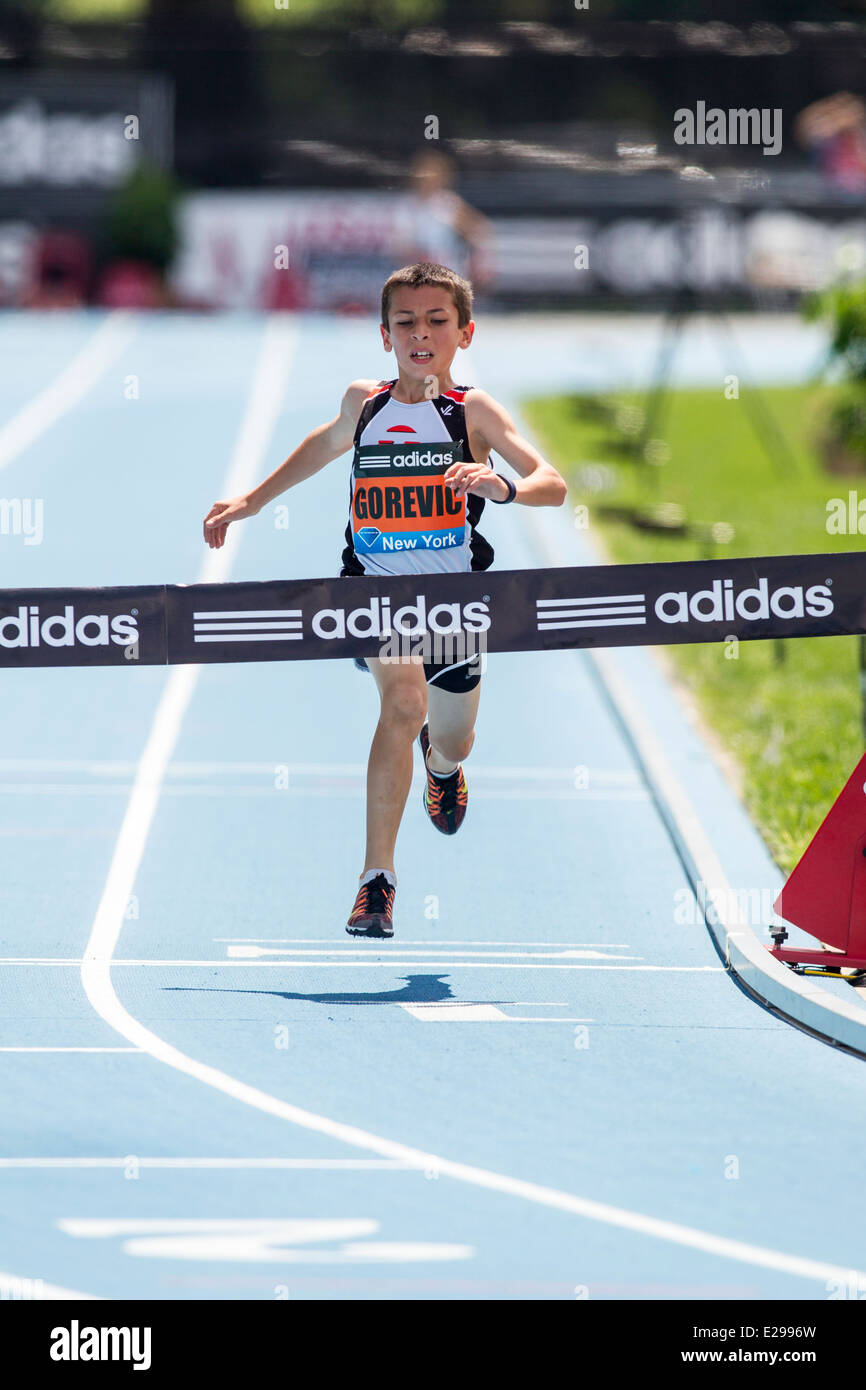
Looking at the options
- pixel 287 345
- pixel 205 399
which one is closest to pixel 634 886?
pixel 205 399

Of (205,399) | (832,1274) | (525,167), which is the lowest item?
(832,1274)

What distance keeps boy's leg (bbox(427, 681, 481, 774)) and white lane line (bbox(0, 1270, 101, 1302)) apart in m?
3.14

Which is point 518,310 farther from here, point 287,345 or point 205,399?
point 205,399

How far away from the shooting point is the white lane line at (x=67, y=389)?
24531mm

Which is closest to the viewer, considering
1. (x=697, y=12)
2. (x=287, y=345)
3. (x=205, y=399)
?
(x=205, y=399)

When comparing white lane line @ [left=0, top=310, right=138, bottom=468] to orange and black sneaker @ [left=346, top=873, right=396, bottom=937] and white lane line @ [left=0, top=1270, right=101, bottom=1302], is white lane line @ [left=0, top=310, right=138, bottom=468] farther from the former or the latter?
white lane line @ [left=0, top=1270, right=101, bottom=1302]

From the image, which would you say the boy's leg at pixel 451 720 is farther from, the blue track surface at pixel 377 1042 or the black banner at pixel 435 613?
the blue track surface at pixel 377 1042

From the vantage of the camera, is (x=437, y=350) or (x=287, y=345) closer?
(x=437, y=350)

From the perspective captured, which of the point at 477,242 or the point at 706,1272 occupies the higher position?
the point at 477,242

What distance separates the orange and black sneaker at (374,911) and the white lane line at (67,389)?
15960 millimetres

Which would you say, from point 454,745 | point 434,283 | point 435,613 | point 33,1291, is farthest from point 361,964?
point 33,1291

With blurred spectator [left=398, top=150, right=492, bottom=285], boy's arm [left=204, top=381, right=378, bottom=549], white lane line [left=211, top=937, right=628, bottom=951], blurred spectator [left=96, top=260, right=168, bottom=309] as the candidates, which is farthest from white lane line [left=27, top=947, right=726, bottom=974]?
blurred spectator [left=96, top=260, right=168, bottom=309]

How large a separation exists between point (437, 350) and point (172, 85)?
36.8 m

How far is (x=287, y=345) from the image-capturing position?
1289 inches
